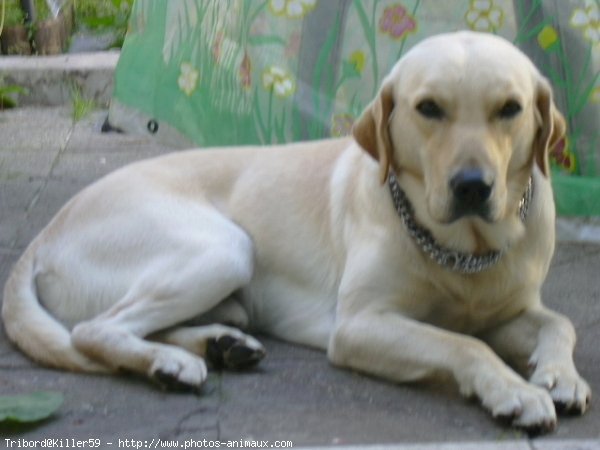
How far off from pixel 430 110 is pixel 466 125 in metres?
0.14

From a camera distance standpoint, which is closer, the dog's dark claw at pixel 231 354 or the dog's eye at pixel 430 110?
the dog's eye at pixel 430 110

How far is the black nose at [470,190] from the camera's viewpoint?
3.27 metres

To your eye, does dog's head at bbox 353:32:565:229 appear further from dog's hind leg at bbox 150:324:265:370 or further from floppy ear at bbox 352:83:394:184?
dog's hind leg at bbox 150:324:265:370

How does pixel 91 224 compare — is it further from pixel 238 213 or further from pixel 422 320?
pixel 422 320

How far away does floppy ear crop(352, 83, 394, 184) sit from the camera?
363cm

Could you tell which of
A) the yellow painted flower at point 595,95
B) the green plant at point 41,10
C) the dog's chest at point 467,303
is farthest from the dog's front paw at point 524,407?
the green plant at point 41,10

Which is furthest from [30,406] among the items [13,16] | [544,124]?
[13,16]

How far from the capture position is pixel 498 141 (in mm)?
3363

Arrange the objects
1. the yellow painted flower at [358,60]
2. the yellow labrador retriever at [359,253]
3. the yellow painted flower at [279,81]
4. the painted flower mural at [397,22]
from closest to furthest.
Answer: the yellow labrador retriever at [359,253] < the painted flower mural at [397,22] < the yellow painted flower at [358,60] < the yellow painted flower at [279,81]

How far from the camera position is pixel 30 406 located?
3369 mm

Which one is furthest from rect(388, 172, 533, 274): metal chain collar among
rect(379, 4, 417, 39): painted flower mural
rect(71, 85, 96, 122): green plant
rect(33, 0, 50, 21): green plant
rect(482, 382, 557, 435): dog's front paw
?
rect(33, 0, 50, 21): green plant

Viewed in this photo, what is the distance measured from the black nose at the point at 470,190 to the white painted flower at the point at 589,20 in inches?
78.2

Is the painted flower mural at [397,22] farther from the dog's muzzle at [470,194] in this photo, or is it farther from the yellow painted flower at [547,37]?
the dog's muzzle at [470,194]

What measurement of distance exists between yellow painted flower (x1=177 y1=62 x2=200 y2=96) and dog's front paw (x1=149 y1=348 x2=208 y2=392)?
10.5 feet
